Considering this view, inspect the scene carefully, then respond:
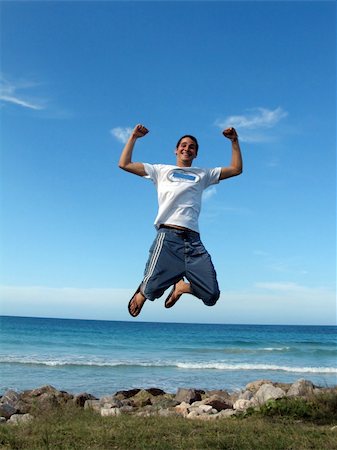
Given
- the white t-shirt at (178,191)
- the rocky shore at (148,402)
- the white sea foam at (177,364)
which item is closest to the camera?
the white t-shirt at (178,191)

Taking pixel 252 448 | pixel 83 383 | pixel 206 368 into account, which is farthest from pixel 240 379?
pixel 252 448

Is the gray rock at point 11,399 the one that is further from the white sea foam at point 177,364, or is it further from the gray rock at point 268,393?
the white sea foam at point 177,364

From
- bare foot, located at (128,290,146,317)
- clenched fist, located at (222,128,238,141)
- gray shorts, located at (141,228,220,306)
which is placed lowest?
bare foot, located at (128,290,146,317)

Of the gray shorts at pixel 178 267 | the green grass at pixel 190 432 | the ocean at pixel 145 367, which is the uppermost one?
the gray shorts at pixel 178 267

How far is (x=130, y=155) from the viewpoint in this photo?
17.6 ft

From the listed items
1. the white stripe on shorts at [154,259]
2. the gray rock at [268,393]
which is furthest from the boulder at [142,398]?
the white stripe on shorts at [154,259]

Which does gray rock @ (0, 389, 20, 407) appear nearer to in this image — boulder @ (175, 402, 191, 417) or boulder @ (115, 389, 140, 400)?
boulder @ (115, 389, 140, 400)

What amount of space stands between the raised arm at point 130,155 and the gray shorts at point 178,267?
2.29 ft

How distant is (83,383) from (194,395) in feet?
21.1

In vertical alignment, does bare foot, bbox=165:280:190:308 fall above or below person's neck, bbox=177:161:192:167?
below

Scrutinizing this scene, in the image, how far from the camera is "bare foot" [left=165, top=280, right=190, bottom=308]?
5.39 m

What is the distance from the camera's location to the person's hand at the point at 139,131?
5305 millimetres

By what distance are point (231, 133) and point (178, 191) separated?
2.76 ft

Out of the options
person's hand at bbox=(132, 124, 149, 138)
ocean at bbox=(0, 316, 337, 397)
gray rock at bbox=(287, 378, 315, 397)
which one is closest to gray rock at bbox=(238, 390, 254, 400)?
gray rock at bbox=(287, 378, 315, 397)
